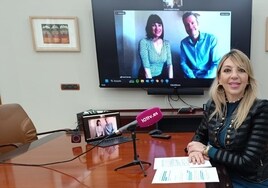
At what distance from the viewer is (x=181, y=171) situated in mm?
1200

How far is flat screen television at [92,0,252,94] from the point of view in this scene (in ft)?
9.36

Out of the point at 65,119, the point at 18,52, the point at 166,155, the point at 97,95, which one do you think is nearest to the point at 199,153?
the point at 166,155

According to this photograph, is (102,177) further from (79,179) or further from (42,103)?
(42,103)

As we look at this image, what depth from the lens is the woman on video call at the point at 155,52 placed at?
294 centimetres

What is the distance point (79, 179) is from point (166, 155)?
0.51m

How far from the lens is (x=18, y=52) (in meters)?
3.24

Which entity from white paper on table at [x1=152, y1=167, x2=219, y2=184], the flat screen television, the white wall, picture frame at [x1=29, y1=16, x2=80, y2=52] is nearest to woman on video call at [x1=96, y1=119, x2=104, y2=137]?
white paper on table at [x1=152, y1=167, x2=219, y2=184]

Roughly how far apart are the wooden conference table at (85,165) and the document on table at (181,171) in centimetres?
4

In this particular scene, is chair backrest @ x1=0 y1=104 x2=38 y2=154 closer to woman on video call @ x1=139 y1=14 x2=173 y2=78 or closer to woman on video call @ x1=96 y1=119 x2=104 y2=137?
woman on video call @ x1=96 y1=119 x2=104 y2=137

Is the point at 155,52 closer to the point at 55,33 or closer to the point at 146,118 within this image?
the point at 55,33

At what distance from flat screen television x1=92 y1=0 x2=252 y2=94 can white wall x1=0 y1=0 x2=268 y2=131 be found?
0.63 feet

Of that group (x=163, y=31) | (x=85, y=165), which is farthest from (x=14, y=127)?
(x=163, y=31)

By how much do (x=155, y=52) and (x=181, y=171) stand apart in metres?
1.98

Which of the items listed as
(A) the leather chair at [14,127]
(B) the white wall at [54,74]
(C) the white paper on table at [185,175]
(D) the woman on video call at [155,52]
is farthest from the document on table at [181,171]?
(B) the white wall at [54,74]
